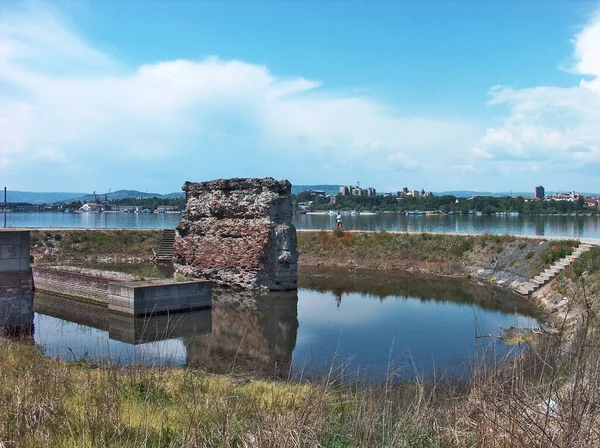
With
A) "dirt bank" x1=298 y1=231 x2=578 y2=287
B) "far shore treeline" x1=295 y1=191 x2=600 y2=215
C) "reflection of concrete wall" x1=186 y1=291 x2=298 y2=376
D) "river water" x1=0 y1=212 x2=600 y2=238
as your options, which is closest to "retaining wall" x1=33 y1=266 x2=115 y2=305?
"reflection of concrete wall" x1=186 y1=291 x2=298 y2=376

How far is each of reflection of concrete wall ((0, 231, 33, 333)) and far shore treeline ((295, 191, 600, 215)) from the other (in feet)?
350

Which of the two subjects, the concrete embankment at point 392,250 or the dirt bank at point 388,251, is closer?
the concrete embankment at point 392,250

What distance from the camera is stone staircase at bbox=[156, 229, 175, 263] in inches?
1549

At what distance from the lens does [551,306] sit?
21.3 m

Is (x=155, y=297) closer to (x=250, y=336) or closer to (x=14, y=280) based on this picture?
(x=250, y=336)

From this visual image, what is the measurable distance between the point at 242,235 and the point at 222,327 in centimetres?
890

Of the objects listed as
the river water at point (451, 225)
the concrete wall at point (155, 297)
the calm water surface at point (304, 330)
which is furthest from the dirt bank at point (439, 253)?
the concrete wall at point (155, 297)

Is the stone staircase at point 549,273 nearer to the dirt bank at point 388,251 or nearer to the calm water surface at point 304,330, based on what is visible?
the dirt bank at point 388,251

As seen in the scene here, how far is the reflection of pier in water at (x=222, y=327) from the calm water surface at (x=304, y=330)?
34 millimetres

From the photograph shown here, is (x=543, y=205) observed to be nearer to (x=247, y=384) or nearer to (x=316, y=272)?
(x=316, y=272)

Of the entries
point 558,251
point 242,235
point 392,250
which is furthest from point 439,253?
point 242,235

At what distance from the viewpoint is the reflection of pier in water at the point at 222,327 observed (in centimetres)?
1386

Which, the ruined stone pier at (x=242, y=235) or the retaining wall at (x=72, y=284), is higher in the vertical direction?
the ruined stone pier at (x=242, y=235)

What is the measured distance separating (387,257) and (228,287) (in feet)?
45.8
